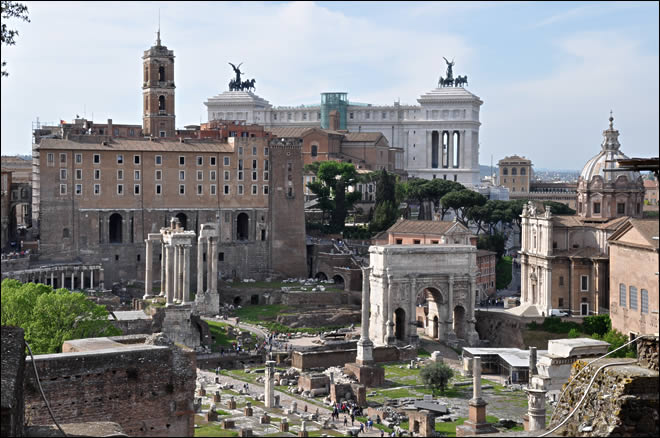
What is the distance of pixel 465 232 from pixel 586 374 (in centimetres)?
5112

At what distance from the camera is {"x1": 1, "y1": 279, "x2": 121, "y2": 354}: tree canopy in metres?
37.0

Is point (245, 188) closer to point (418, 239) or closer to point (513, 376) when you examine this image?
point (418, 239)

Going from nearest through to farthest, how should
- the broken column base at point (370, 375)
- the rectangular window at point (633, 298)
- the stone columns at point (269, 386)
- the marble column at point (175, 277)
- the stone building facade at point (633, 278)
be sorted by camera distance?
the stone columns at point (269, 386)
the broken column base at point (370, 375)
the stone building facade at point (633, 278)
the rectangular window at point (633, 298)
the marble column at point (175, 277)

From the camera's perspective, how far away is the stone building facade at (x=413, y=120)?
112125mm

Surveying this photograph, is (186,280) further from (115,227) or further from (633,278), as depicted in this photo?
(633,278)

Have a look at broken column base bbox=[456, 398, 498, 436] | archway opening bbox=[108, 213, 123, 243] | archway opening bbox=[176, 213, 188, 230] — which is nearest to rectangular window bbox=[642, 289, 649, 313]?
broken column base bbox=[456, 398, 498, 436]

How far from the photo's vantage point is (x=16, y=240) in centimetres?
6662

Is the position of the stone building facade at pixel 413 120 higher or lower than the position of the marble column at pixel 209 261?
higher

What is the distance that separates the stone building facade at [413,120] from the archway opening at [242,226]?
1653 inches

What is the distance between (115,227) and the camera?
69.3 m

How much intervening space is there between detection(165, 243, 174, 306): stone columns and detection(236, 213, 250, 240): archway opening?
581 inches

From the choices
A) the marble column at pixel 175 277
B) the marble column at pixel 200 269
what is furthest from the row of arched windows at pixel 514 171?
the marble column at pixel 175 277

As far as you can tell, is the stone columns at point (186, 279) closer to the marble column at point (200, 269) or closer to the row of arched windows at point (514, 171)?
the marble column at point (200, 269)

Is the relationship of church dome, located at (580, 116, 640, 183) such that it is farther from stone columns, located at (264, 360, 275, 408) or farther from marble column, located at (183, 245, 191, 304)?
stone columns, located at (264, 360, 275, 408)
